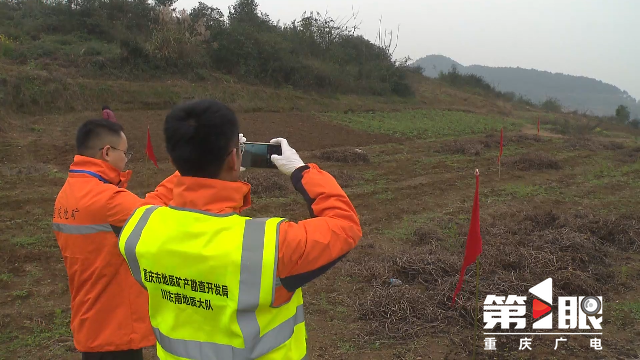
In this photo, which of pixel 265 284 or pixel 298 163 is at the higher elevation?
pixel 298 163

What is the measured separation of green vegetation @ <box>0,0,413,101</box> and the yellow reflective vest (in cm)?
1416

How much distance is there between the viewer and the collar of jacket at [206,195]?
1.36m

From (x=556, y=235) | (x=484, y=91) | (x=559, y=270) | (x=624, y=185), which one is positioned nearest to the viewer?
(x=559, y=270)

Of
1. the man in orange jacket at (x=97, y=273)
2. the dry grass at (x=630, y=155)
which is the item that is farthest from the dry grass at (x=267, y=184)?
the dry grass at (x=630, y=155)

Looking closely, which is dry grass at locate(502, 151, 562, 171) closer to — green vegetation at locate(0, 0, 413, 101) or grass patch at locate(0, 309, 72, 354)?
grass patch at locate(0, 309, 72, 354)

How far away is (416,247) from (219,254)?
16.3 feet

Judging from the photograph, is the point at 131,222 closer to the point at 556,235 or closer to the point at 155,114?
the point at 556,235

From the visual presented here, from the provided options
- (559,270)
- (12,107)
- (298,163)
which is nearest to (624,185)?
(559,270)

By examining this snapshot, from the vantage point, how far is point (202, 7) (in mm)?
22453

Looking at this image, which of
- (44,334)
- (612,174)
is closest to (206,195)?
(44,334)

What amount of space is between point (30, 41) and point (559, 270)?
1888 cm

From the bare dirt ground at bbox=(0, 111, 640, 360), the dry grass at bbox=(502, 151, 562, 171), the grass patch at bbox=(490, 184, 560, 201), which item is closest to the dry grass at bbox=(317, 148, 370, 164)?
the bare dirt ground at bbox=(0, 111, 640, 360)

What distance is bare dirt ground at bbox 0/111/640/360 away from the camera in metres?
3.86

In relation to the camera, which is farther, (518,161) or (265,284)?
(518,161)
